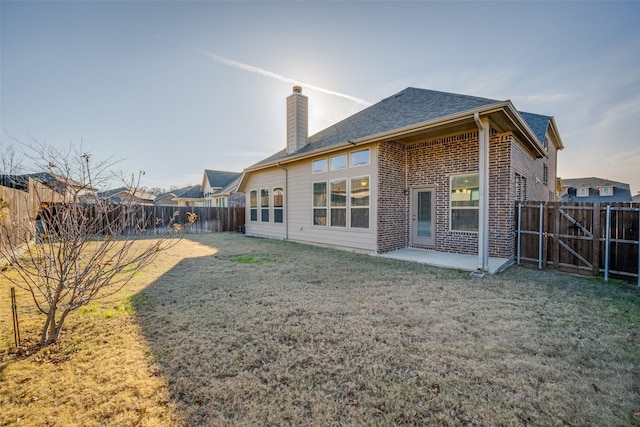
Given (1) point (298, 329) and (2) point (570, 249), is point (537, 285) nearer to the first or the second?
(2) point (570, 249)

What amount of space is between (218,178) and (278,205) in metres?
19.7

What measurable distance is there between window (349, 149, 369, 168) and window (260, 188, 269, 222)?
5.36 m

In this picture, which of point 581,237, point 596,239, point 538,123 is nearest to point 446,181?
point 581,237

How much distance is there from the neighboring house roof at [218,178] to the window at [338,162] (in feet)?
72.2

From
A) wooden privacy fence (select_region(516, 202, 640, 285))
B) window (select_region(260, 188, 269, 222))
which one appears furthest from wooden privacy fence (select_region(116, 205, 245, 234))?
wooden privacy fence (select_region(516, 202, 640, 285))

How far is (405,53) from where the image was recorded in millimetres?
8852

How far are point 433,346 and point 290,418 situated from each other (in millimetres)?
1708

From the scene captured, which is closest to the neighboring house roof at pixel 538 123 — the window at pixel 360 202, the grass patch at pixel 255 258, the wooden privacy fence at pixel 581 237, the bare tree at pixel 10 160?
the wooden privacy fence at pixel 581 237

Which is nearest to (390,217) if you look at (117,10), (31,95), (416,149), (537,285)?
(416,149)

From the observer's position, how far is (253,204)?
536 inches

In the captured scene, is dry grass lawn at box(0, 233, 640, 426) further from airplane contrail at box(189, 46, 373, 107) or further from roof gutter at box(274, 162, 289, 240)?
airplane contrail at box(189, 46, 373, 107)

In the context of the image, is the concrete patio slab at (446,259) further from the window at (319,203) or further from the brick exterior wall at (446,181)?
the window at (319,203)

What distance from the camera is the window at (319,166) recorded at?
922 cm

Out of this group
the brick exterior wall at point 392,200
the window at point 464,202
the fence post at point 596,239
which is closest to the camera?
the fence post at point 596,239
